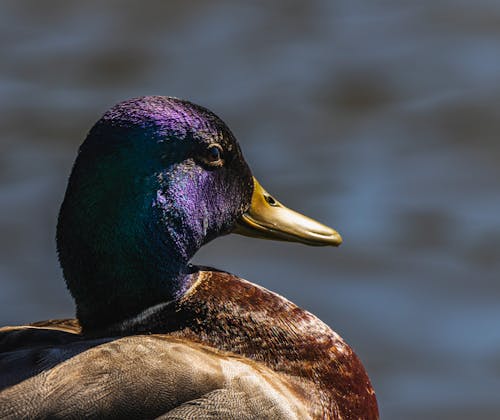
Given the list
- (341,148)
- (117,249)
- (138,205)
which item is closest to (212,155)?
(138,205)

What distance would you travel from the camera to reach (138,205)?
163 inches

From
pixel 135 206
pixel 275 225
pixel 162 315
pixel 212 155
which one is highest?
pixel 212 155

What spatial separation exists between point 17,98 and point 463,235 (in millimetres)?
2678

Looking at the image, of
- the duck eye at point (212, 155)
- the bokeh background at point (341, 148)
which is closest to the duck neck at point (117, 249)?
the duck eye at point (212, 155)

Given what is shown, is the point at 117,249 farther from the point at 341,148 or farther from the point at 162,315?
the point at 341,148

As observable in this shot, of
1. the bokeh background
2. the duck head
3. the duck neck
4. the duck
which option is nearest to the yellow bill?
the duck

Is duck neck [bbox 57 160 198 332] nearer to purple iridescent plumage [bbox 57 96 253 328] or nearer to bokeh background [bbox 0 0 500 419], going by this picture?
purple iridescent plumage [bbox 57 96 253 328]

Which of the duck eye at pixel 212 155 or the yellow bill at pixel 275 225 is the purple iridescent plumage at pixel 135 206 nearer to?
the duck eye at pixel 212 155

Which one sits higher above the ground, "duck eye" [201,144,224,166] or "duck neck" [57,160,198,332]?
"duck eye" [201,144,224,166]

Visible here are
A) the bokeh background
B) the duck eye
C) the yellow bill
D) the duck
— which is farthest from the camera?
the bokeh background

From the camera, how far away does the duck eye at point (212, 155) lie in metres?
4.33

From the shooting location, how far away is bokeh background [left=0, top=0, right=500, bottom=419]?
6199 mm

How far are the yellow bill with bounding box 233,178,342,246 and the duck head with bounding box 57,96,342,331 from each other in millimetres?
231

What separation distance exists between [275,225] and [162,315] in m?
0.54
